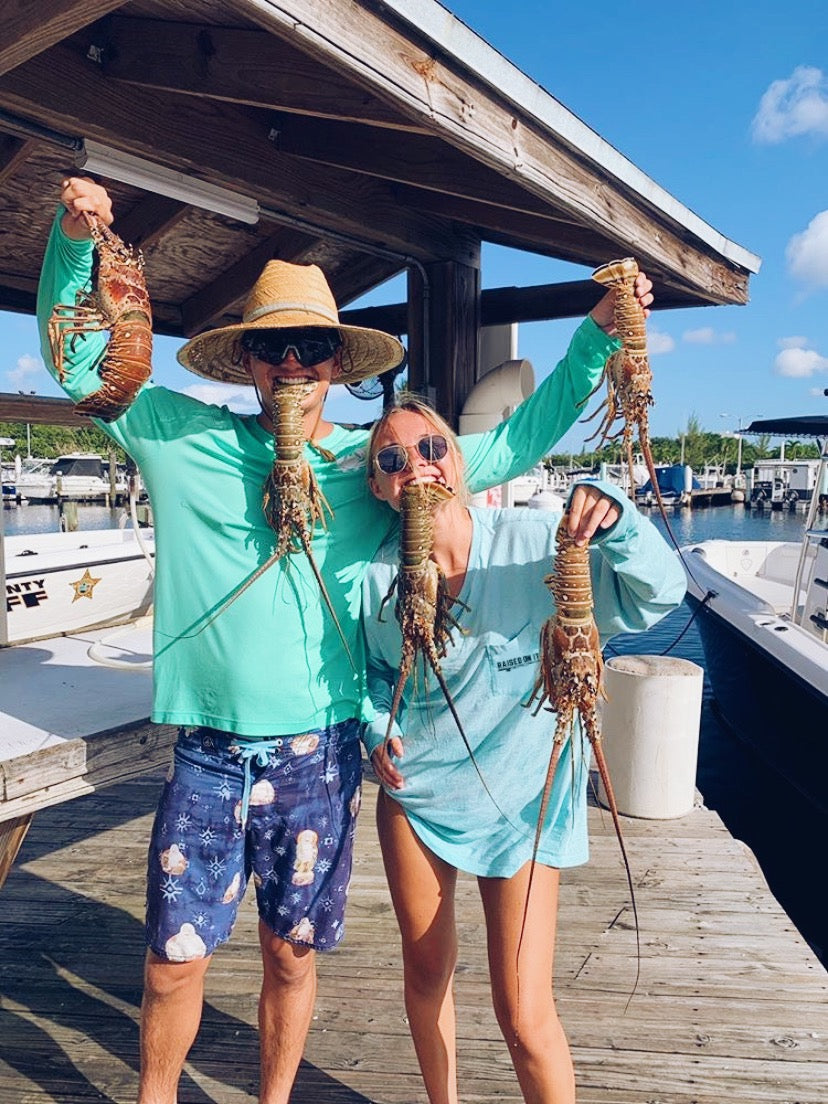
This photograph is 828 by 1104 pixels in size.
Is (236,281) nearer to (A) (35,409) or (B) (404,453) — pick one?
(A) (35,409)

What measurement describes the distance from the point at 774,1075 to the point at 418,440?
101 inches

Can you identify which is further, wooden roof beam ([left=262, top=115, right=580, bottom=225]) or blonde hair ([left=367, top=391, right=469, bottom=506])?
wooden roof beam ([left=262, top=115, right=580, bottom=225])

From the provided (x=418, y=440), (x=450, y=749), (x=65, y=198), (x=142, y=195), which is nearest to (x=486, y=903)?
(x=450, y=749)

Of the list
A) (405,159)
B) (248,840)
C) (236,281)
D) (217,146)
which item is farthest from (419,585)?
(236,281)

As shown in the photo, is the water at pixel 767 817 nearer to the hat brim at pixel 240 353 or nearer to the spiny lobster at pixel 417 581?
the hat brim at pixel 240 353

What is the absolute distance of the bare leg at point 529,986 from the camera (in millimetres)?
2152

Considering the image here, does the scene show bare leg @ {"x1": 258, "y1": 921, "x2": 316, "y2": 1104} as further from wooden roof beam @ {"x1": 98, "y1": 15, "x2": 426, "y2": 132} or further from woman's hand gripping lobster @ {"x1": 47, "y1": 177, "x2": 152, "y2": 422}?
wooden roof beam @ {"x1": 98, "y1": 15, "x2": 426, "y2": 132}

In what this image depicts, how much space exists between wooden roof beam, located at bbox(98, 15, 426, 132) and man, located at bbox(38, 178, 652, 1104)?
570 millimetres

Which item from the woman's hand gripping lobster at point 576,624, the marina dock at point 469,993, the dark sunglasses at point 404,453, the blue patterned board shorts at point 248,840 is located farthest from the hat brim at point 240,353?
the marina dock at point 469,993

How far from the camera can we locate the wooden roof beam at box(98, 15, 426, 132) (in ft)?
8.14

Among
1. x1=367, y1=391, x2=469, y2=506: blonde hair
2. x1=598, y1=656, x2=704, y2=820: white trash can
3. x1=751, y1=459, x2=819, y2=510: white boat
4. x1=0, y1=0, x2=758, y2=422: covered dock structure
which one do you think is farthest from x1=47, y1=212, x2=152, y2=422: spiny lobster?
x1=751, y1=459, x2=819, y2=510: white boat

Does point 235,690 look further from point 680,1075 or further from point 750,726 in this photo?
point 750,726

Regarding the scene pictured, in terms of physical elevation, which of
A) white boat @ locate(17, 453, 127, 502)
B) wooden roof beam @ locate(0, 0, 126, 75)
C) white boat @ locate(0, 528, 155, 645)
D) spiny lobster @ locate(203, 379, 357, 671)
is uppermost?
wooden roof beam @ locate(0, 0, 126, 75)

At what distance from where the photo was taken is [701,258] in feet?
12.3
